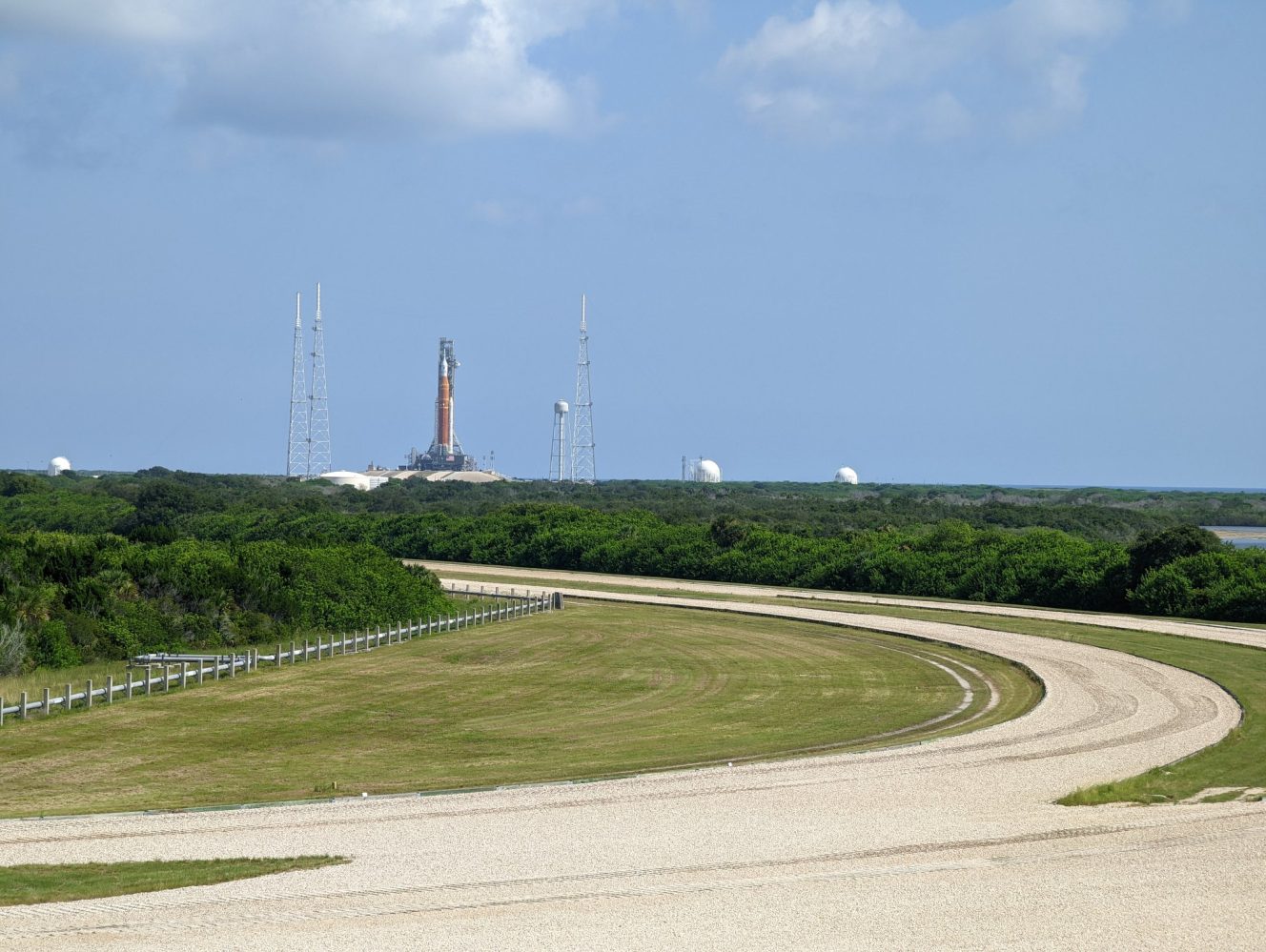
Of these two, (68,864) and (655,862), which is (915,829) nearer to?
(655,862)

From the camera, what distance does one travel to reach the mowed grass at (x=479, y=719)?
21.8 m

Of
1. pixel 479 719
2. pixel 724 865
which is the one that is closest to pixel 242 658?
pixel 479 719

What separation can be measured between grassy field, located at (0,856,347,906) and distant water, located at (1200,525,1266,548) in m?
101

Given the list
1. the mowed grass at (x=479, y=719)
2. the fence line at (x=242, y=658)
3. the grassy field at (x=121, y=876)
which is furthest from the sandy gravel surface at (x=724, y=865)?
the fence line at (x=242, y=658)

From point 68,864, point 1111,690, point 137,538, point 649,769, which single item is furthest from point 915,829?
point 137,538

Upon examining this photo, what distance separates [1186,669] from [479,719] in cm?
1705

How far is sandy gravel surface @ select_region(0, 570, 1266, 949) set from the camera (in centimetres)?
1284

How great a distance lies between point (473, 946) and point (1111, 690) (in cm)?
A: 2097

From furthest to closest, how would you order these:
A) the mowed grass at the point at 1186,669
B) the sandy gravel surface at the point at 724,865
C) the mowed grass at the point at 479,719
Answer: the mowed grass at the point at 479,719 → the mowed grass at the point at 1186,669 → the sandy gravel surface at the point at 724,865

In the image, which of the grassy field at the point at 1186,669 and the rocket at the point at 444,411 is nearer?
the grassy field at the point at 1186,669

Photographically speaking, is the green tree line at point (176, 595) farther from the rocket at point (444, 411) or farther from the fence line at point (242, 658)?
the rocket at point (444, 411)

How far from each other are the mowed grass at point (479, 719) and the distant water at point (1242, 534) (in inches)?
3106

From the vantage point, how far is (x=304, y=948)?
12.4 meters

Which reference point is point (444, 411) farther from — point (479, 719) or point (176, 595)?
point (479, 719)
